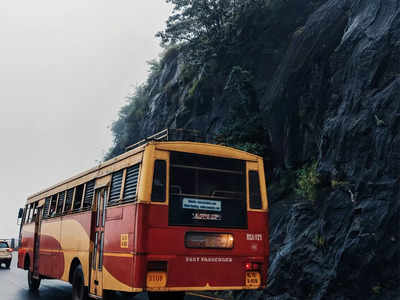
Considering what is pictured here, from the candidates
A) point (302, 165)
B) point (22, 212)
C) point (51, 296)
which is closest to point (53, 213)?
point (51, 296)

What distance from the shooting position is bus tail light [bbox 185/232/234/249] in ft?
28.5

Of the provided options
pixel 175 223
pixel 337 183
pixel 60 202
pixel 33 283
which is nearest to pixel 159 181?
pixel 175 223

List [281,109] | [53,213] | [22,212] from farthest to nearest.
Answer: [281,109] → [22,212] → [53,213]

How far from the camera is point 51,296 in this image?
14133 millimetres

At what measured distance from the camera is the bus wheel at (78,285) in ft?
34.9

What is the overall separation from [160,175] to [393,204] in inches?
217

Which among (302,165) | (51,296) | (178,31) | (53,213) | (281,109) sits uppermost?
(178,31)

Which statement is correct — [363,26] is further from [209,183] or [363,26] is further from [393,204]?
[209,183]

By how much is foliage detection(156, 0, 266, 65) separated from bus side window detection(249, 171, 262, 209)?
18.5 metres

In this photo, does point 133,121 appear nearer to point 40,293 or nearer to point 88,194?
point 40,293

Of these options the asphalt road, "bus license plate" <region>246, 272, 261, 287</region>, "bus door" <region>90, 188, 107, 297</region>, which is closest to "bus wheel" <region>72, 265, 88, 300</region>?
"bus door" <region>90, 188, 107, 297</region>

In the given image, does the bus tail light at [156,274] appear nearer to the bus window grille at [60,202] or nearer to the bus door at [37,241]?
the bus window grille at [60,202]

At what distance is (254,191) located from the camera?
9.62 metres

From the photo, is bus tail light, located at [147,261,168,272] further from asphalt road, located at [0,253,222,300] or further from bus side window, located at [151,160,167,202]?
asphalt road, located at [0,253,222,300]
